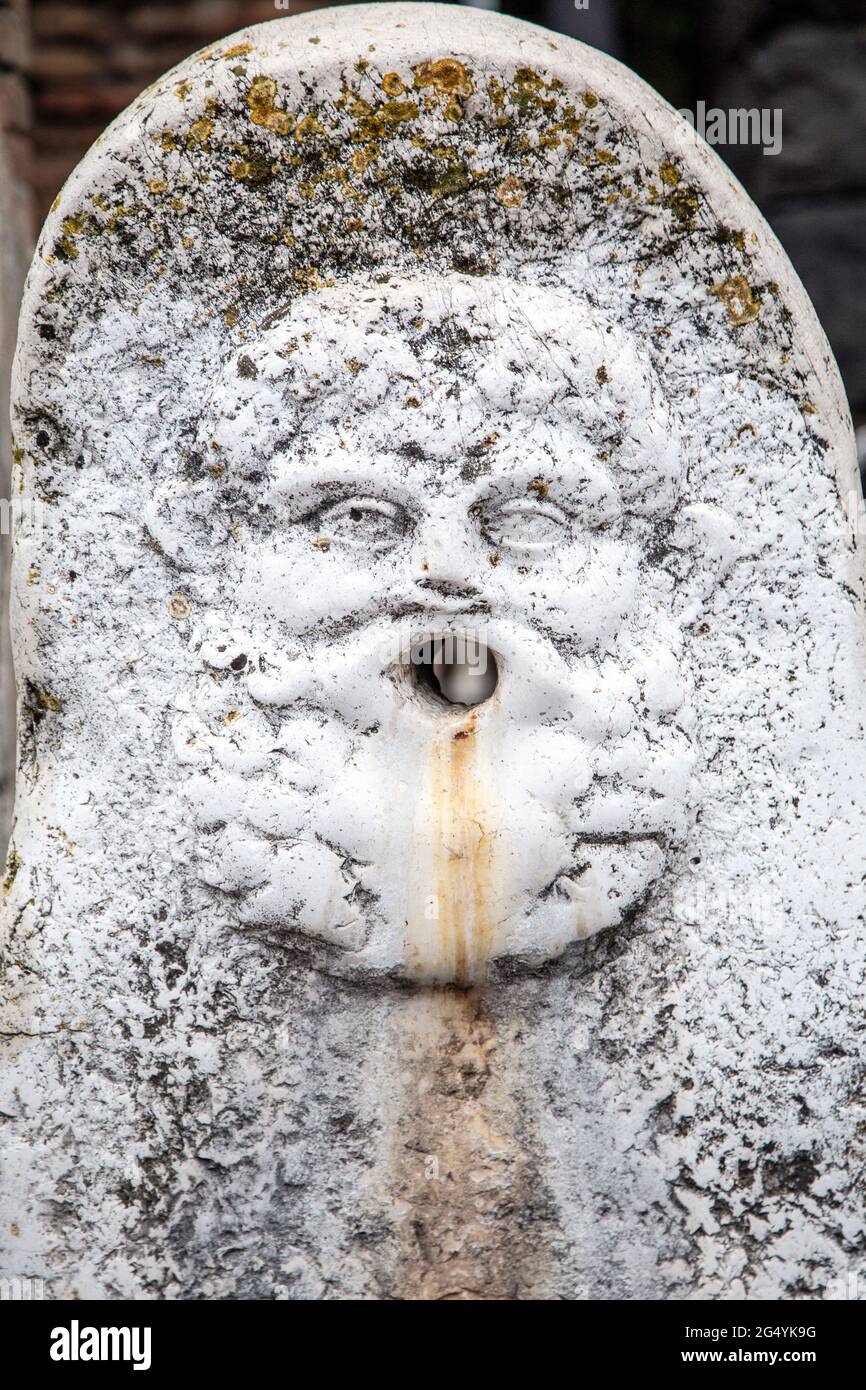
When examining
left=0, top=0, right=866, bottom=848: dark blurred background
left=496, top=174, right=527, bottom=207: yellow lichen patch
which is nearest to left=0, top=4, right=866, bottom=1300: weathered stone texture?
left=496, top=174, right=527, bottom=207: yellow lichen patch

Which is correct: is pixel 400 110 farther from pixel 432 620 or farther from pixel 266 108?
pixel 432 620

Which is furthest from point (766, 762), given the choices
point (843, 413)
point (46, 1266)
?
point (46, 1266)

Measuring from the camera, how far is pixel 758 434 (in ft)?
3.44

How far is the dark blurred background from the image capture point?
2.48 metres

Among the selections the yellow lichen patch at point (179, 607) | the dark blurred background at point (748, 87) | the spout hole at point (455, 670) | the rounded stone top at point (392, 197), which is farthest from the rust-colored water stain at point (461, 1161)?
the dark blurred background at point (748, 87)

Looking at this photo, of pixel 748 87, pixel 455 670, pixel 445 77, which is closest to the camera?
pixel 445 77

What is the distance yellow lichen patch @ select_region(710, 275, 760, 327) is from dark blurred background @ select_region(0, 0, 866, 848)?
1709 millimetres

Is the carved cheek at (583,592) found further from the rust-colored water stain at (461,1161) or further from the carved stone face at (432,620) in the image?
the rust-colored water stain at (461,1161)

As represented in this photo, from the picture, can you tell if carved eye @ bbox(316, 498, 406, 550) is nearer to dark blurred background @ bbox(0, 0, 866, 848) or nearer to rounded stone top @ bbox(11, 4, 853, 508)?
rounded stone top @ bbox(11, 4, 853, 508)

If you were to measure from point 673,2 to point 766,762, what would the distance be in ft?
7.95

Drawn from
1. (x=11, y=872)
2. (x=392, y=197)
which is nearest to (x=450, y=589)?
(x=392, y=197)

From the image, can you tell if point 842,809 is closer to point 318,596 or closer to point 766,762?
point 766,762

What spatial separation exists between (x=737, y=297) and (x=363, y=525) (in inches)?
14.1

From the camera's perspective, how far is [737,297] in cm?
103
